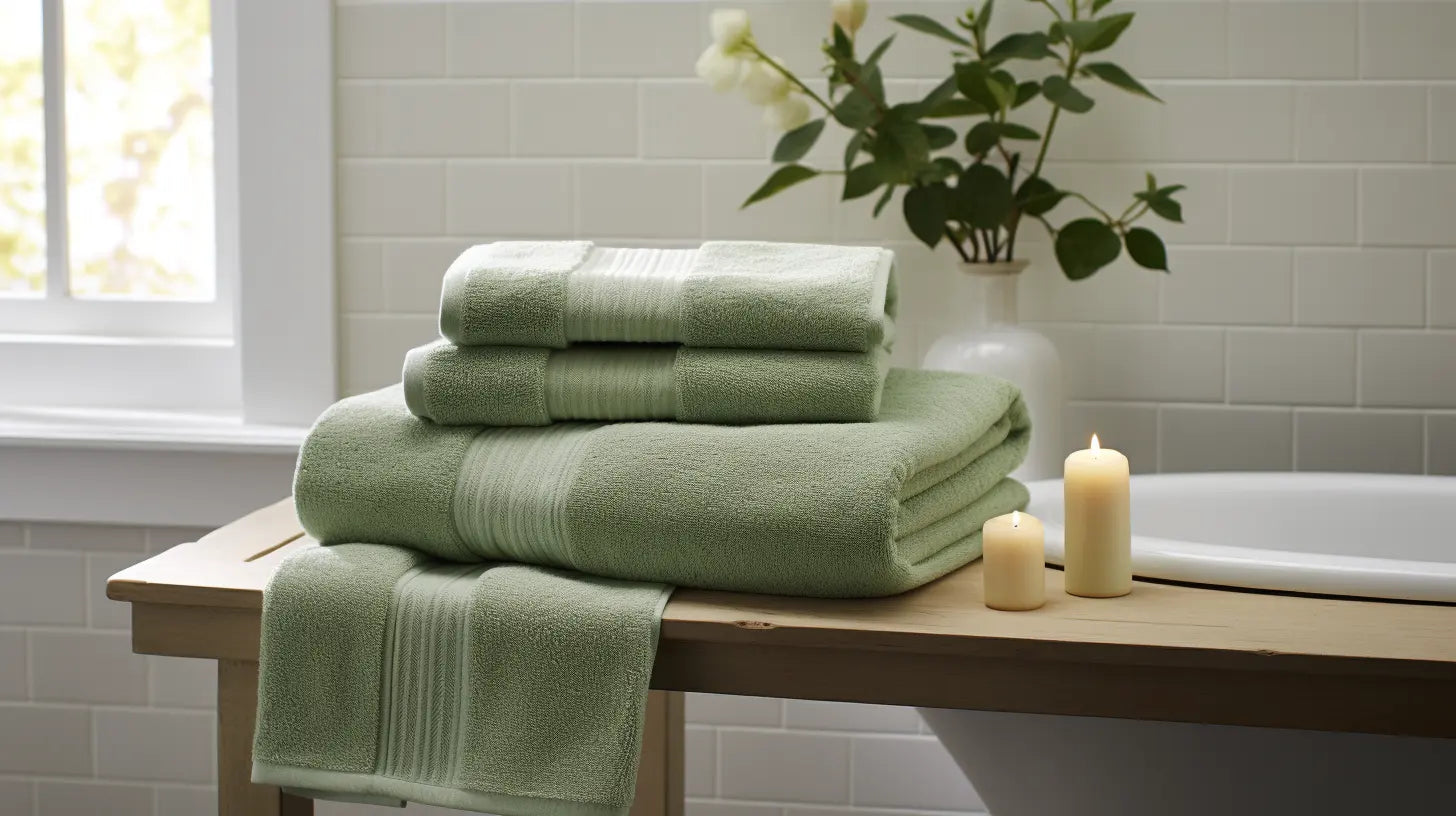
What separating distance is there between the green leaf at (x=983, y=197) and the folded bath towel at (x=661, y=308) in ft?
1.77

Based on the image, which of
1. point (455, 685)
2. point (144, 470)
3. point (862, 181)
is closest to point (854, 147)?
point (862, 181)

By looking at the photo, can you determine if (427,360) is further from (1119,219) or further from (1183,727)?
(1119,219)

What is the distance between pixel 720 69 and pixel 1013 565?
2.59 ft

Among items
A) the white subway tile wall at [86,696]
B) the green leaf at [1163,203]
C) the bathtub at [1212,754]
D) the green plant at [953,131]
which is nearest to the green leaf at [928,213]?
the green plant at [953,131]

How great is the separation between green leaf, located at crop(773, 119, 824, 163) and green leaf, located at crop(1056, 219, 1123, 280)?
0.29 meters

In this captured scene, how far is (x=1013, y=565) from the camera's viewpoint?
95cm

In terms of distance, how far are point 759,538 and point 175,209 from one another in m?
1.40

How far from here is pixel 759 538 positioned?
36.4 inches

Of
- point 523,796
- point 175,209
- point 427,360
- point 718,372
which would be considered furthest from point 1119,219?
point 175,209

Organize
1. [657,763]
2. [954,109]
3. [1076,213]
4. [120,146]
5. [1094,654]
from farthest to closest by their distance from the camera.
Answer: [120,146] → [1076,213] → [954,109] → [657,763] → [1094,654]

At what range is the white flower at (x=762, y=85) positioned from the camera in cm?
155

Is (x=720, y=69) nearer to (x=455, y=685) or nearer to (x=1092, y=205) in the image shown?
(x=1092, y=205)

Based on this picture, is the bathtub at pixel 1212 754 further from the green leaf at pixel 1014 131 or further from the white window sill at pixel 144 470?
the white window sill at pixel 144 470

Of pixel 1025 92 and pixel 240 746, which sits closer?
pixel 240 746
